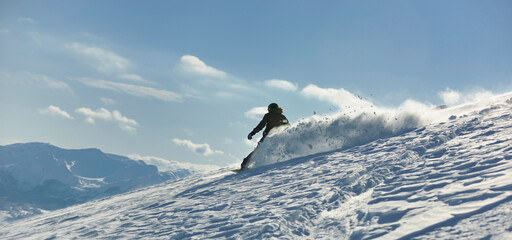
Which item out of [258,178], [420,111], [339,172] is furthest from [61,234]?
[420,111]

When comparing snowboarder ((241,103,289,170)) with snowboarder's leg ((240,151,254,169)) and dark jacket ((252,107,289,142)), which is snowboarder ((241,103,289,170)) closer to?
dark jacket ((252,107,289,142))

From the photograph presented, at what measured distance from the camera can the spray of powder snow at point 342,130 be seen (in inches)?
535

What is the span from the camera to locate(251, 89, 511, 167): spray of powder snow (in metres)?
13.6

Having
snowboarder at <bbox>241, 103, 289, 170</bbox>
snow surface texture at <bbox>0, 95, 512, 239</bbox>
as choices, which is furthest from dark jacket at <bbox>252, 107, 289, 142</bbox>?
snow surface texture at <bbox>0, 95, 512, 239</bbox>

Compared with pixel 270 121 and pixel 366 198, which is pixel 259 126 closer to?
pixel 270 121

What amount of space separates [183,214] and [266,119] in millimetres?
7344

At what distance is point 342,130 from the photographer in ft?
47.5

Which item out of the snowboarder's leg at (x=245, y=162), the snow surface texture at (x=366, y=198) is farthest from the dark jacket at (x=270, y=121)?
the snow surface texture at (x=366, y=198)

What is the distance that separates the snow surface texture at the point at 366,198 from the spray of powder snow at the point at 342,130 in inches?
27.4

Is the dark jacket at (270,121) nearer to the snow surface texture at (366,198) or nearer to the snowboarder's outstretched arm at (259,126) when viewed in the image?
the snowboarder's outstretched arm at (259,126)

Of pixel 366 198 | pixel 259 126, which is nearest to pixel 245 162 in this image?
pixel 259 126

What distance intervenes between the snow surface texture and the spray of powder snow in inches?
27.4

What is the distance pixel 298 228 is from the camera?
650 centimetres

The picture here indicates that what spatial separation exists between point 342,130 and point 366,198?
7.47 metres
